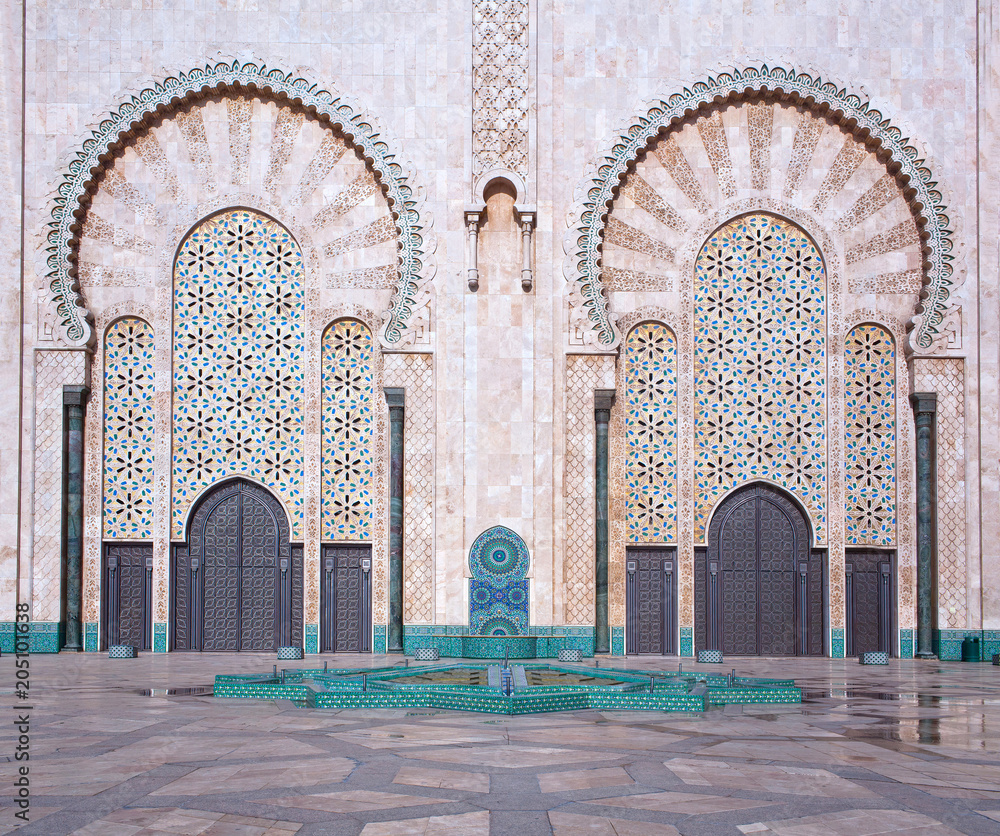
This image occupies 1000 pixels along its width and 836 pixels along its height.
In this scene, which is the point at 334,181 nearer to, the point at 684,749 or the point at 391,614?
the point at 391,614

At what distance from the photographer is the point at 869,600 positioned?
28.6ft

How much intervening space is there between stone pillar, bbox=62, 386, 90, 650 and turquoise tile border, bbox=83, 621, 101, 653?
0.19ft

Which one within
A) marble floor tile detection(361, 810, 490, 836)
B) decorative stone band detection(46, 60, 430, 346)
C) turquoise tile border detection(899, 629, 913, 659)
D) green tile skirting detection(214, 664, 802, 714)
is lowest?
turquoise tile border detection(899, 629, 913, 659)

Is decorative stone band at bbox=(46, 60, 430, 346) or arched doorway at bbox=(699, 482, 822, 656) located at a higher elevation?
decorative stone band at bbox=(46, 60, 430, 346)

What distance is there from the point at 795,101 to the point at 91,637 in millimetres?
7347

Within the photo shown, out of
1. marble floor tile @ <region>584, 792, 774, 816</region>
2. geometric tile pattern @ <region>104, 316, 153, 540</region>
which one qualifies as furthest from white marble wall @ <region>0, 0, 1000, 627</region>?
marble floor tile @ <region>584, 792, 774, 816</region>

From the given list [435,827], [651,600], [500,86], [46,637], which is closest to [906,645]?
[651,600]

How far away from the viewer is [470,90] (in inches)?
342

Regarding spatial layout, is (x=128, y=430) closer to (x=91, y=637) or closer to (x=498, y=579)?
(x=91, y=637)

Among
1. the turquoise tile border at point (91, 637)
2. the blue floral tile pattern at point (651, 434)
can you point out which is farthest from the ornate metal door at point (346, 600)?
the blue floral tile pattern at point (651, 434)

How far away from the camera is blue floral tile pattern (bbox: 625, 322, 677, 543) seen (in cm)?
871

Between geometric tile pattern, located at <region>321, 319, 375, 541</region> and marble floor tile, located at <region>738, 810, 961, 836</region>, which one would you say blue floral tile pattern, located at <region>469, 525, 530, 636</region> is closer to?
geometric tile pattern, located at <region>321, 319, 375, 541</region>

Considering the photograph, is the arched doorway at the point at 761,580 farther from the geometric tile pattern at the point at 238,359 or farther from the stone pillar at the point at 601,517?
the geometric tile pattern at the point at 238,359

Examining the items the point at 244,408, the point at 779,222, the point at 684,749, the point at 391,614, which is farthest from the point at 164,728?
the point at 779,222
